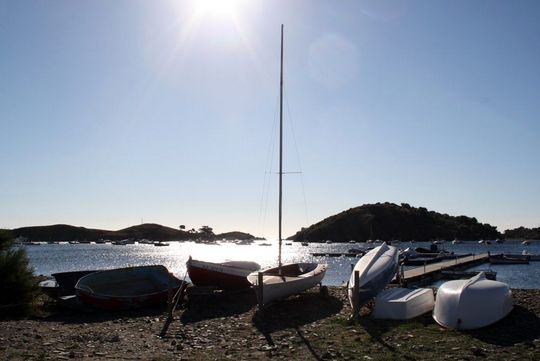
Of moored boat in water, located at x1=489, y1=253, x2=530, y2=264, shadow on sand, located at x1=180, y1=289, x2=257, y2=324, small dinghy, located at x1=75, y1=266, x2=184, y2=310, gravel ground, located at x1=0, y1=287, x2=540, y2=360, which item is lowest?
gravel ground, located at x1=0, y1=287, x2=540, y2=360

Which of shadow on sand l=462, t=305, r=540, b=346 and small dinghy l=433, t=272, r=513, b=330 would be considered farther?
small dinghy l=433, t=272, r=513, b=330

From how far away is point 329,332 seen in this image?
15625 millimetres

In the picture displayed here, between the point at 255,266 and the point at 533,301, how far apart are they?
1460 centimetres

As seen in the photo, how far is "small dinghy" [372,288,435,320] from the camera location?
1705cm

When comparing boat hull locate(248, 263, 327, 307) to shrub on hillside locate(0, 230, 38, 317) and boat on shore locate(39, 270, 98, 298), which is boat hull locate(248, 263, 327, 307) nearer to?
shrub on hillside locate(0, 230, 38, 317)

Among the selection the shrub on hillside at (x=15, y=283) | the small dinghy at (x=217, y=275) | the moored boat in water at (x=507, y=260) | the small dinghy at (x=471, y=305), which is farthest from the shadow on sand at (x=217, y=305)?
the moored boat in water at (x=507, y=260)

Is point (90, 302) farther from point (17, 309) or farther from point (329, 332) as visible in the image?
point (329, 332)

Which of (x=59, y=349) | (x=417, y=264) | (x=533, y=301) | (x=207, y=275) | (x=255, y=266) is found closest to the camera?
(x=59, y=349)

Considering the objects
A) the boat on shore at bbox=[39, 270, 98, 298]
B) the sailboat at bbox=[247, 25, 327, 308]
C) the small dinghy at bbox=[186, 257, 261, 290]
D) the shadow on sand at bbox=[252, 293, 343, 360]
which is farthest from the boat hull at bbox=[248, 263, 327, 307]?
the boat on shore at bbox=[39, 270, 98, 298]

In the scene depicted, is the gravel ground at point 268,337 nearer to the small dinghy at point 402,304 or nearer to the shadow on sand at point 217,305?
the shadow on sand at point 217,305

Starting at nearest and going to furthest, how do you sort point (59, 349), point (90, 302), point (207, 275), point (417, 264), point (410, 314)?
point (59, 349), point (410, 314), point (90, 302), point (207, 275), point (417, 264)

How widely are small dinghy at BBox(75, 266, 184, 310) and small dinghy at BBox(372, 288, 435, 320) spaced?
27.2 ft

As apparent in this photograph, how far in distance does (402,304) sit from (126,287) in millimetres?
14242

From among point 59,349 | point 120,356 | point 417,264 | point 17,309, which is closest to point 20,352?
point 59,349
